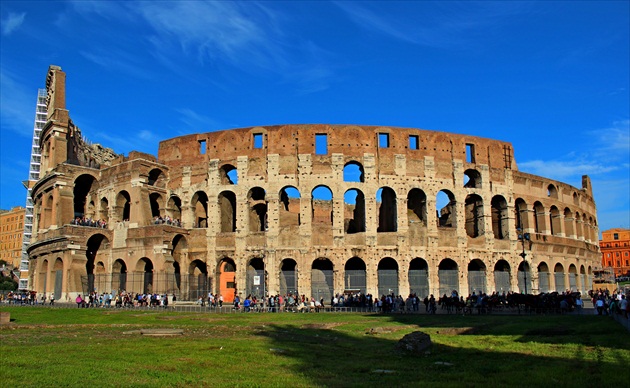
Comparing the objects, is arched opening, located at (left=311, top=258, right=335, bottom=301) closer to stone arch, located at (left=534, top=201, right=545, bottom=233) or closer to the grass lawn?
the grass lawn

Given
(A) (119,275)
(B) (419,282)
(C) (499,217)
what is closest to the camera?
(B) (419,282)

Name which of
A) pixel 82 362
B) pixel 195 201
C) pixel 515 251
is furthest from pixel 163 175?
pixel 82 362

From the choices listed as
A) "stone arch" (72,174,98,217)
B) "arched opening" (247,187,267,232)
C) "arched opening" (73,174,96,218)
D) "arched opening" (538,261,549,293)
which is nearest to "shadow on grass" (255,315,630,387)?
"arched opening" (247,187,267,232)

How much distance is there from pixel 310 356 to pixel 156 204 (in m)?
32.7

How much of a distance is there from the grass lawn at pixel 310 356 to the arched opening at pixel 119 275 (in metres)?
19.9

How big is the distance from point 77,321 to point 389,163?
2311cm

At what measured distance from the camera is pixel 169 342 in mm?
14586

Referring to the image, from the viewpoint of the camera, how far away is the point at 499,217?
42.2m

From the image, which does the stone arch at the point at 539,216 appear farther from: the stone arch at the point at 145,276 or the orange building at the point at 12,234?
the orange building at the point at 12,234

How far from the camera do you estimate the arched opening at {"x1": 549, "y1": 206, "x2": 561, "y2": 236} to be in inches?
1794

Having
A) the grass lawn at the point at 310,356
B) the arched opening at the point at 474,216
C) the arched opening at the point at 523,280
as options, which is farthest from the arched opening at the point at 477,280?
the grass lawn at the point at 310,356

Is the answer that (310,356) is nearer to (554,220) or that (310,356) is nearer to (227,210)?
(227,210)

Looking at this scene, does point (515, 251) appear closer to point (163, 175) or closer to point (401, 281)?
point (401, 281)

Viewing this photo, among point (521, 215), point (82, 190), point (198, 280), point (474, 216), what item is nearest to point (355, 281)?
point (198, 280)
